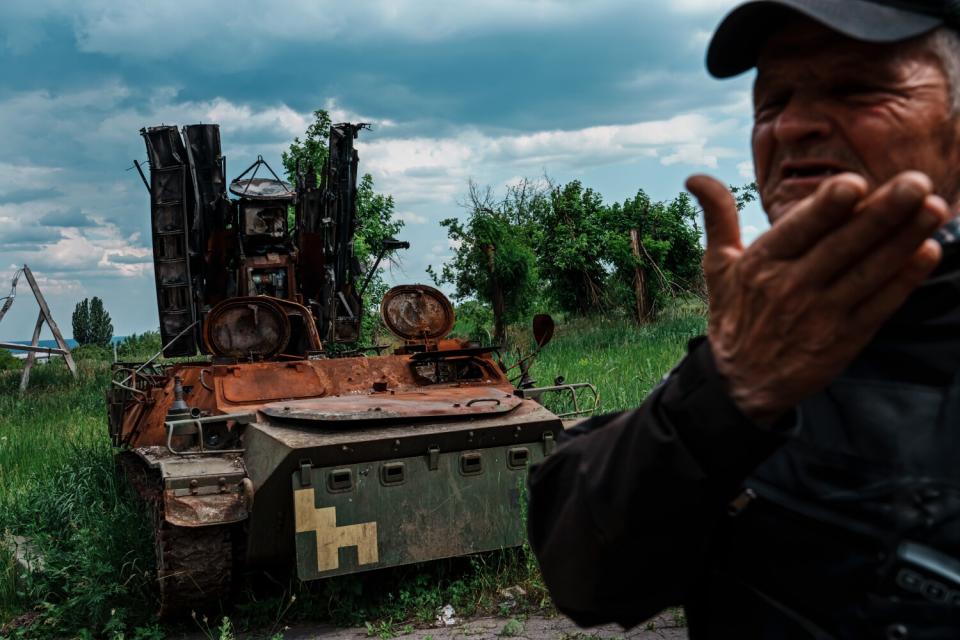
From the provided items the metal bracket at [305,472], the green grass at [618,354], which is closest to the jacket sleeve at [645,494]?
the metal bracket at [305,472]

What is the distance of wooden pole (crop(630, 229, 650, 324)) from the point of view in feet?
68.4

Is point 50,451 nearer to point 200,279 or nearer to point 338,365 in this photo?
point 200,279

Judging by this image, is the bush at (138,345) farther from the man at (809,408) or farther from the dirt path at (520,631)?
the man at (809,408)

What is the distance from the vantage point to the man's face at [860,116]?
1.05 m

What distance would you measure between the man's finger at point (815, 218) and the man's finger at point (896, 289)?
0.22 feet

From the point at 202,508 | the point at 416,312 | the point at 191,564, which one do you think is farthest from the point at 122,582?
the point at 416,312

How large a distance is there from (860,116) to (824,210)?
0.98 ft

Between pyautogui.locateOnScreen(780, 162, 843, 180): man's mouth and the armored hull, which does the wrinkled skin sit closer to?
pyautogui.locateOnScreen(780, 162, 843, 180): man's mouth

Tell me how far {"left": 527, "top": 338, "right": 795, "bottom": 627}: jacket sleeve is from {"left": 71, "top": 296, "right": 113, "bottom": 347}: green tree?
30665 millimetres

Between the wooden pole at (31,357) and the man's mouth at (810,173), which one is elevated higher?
the man's mouth at (810,173)

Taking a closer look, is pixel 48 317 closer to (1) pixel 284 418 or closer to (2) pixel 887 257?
(1) pixel 284 418

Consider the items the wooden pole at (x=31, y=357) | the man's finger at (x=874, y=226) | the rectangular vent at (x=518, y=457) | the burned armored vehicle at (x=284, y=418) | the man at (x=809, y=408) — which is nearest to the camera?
the man's finger at (x=874, y=226)

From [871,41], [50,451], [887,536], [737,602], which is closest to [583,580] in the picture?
[737,602]

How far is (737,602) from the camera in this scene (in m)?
1.11
